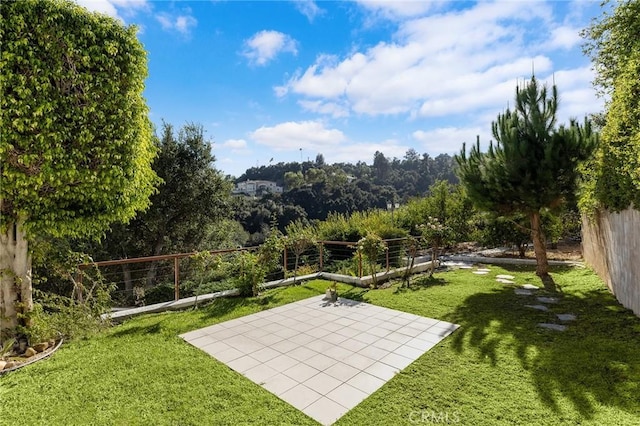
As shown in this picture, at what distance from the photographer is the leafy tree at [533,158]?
22.3ft

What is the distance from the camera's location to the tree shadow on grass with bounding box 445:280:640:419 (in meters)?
2.78

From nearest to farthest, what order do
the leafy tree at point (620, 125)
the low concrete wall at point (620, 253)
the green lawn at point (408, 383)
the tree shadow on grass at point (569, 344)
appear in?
the green lawn at point (408, 383) < the tree shadow on grass at point (569, 344) < the leafy tree at point (620, 125) < the low concrete wall at point (620, 253)

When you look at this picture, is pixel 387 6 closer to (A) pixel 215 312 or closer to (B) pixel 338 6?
(B) pixel 338 6

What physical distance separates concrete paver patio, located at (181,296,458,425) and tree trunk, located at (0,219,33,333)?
1.94 metres

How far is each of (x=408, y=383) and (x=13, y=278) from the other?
15.5 feet

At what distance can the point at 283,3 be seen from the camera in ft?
22.4

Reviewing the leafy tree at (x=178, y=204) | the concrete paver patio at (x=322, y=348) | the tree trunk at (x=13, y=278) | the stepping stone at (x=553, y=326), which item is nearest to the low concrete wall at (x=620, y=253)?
the stepping stone at (x=553, y=326)

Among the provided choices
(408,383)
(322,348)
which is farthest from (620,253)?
(322,348)

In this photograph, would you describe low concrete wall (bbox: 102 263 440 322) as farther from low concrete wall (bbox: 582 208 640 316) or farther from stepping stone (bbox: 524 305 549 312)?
low concrete wall (bbox: 582 208 640 316)

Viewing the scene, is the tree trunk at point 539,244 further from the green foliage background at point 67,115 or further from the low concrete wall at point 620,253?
the green foliage background at point 67,115

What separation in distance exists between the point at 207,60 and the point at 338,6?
417cm

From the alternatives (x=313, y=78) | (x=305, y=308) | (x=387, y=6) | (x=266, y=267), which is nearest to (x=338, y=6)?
(x=387, y=6)

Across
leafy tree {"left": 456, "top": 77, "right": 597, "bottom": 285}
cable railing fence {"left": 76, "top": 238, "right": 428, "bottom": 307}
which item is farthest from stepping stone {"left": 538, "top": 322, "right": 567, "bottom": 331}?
leafy tree {"left": 456, "top": 77, "right": 597, "bottom": 285}

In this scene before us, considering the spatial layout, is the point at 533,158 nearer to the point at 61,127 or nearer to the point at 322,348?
the point at 322,348
